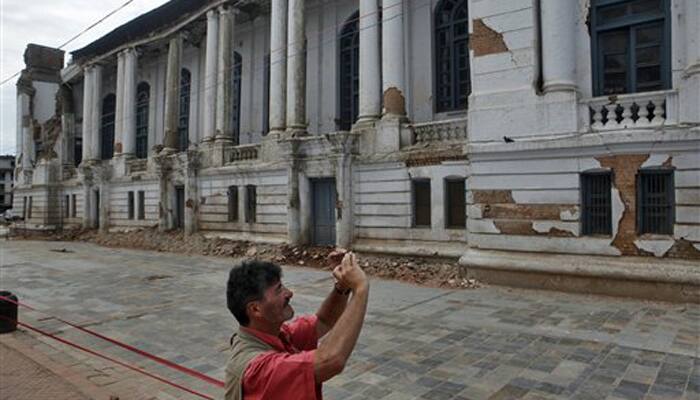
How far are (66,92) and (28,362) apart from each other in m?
34.6

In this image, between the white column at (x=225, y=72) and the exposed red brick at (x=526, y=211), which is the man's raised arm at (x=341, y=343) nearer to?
the exposed red brick at (x=526, y=211)

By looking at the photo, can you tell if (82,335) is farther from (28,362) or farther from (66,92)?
(66,92)

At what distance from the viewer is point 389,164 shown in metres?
14.1

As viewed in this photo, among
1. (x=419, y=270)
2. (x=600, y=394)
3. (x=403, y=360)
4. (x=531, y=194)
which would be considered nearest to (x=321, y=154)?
(x=419, y=270)

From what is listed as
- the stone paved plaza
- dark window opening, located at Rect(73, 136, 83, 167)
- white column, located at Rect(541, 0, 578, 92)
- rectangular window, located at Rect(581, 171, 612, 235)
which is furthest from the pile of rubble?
dark window opening, located at Rect(73, 136, 83, 167)

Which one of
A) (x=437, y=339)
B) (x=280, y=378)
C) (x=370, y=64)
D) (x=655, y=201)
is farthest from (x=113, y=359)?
(x=370, y=64)

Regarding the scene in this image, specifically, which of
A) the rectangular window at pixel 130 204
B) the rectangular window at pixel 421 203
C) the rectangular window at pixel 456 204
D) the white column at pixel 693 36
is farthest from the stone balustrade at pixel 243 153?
the white column at pixel 693 36

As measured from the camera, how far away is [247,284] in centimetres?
210

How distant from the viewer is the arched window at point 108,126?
32.8m

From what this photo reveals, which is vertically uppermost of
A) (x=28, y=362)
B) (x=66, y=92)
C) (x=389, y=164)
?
(x=66, y=92)

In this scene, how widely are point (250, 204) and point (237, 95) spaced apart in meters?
7.67

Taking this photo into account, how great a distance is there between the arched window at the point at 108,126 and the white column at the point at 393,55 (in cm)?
2523

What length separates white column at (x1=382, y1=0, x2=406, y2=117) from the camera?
14.6 meters

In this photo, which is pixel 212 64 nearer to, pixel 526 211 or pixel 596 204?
pixel 526 211
